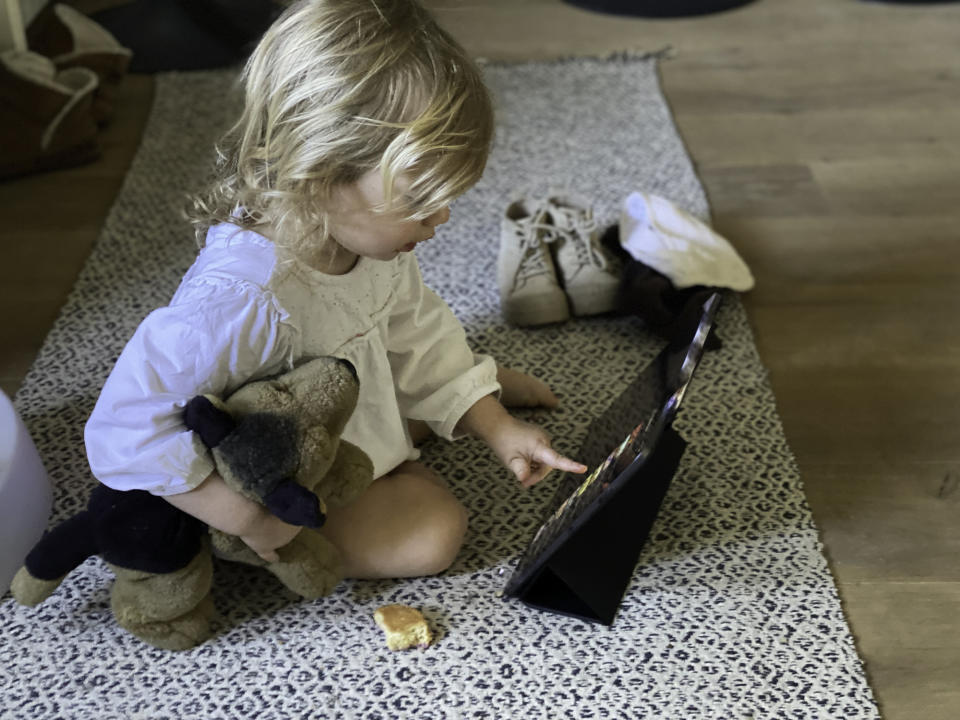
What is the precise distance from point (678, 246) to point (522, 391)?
335 millimetres

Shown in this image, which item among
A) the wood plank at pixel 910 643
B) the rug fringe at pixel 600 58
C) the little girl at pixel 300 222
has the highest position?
the little girl at pixel 300 222

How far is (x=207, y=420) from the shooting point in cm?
81

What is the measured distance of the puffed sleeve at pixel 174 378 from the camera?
833 mm

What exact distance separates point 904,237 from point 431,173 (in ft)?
3.48

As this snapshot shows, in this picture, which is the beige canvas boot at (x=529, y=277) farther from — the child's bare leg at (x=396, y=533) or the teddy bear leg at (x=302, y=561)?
the teddy bear leg at (x=302, y=561)

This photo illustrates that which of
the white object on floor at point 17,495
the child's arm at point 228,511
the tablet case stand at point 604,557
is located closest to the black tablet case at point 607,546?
the tablet case stand at point 604,557

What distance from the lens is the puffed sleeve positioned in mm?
833

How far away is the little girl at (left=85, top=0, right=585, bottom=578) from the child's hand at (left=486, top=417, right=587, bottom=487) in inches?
1.1

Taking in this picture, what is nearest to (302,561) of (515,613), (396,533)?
(396,533)

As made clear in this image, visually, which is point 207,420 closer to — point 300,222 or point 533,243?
point 300,222

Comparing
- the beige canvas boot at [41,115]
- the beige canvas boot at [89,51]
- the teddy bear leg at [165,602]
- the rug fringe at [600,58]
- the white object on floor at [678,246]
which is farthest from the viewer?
the rug fringe at [600,58]

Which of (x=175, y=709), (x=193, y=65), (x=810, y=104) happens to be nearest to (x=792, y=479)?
(x=175, y=709)

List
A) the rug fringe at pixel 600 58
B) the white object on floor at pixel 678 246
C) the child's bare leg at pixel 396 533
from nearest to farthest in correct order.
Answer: the child's bare leg at pixel 396 533
the white object on floor at pixel 678 246
the rug fringe at pixel 600 58

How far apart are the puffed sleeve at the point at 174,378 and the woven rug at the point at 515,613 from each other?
0.72ft
